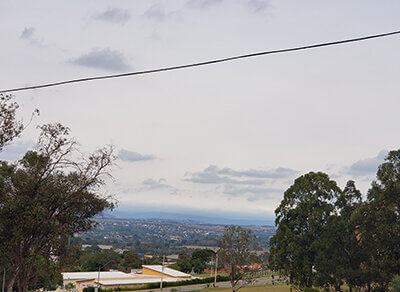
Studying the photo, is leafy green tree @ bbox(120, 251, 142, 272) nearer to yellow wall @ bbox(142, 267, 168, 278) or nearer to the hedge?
yellow wall @ bbox(142, 267, 168, 278)

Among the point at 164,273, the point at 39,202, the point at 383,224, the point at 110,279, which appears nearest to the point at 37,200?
the point at 39,202

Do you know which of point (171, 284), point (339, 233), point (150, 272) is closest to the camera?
point (339, 233)

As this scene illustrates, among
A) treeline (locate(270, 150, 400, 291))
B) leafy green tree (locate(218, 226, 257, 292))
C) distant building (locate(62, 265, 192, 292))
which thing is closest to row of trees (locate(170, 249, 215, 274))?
distant building (locate(62, 265, 192, 292))

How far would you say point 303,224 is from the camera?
37750 millimetres

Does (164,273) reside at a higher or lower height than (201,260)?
lower

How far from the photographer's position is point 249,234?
5191cm

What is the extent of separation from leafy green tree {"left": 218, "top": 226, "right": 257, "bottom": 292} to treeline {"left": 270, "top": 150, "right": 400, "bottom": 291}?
1190 centimetres

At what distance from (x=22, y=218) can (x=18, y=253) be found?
5.99ft

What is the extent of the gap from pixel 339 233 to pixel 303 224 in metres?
3.36

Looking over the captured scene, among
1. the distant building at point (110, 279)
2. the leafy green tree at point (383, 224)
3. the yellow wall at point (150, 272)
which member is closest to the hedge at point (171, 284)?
the distant building at point (110, 279)

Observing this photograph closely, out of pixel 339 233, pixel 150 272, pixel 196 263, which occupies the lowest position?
pixel 196 263

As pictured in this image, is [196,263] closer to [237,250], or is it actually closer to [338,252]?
[237,250]

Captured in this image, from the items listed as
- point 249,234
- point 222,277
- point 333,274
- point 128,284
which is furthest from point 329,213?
point 222,277

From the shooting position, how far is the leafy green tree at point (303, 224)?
36.7 metres
